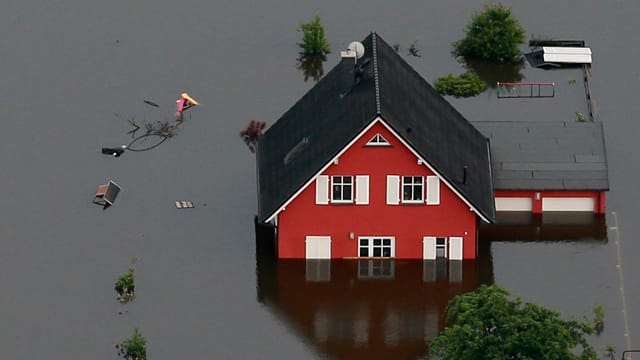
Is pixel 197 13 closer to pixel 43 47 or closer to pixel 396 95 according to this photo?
pixel 43 47

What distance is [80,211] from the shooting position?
3893 inches

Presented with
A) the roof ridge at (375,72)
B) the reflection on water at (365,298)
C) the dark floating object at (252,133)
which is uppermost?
the roof ridge at (375,72)

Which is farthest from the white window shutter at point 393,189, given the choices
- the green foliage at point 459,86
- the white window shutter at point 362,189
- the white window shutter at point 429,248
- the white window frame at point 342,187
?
the green foliage at point 459,86

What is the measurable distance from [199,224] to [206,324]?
11466 millimetres

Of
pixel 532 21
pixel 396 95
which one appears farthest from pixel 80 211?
pixel 532 21

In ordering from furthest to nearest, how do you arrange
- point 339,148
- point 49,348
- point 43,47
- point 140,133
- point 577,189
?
1. point 43,47
2. point 140,133
3. point 577,189
4. point 339,148
5. point 49,348

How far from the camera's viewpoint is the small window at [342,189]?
302 ft

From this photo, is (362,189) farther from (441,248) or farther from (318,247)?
(441,248)

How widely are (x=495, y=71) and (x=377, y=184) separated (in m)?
29.2

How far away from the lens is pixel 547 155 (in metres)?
99.1

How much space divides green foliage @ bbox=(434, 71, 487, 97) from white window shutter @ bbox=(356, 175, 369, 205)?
2317 centimetres

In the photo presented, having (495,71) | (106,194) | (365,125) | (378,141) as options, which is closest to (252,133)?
(106,194)

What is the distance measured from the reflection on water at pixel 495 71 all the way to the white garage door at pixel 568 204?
18942 mm

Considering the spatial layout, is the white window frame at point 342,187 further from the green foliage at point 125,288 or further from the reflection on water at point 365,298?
the green foliage at point 125,288
